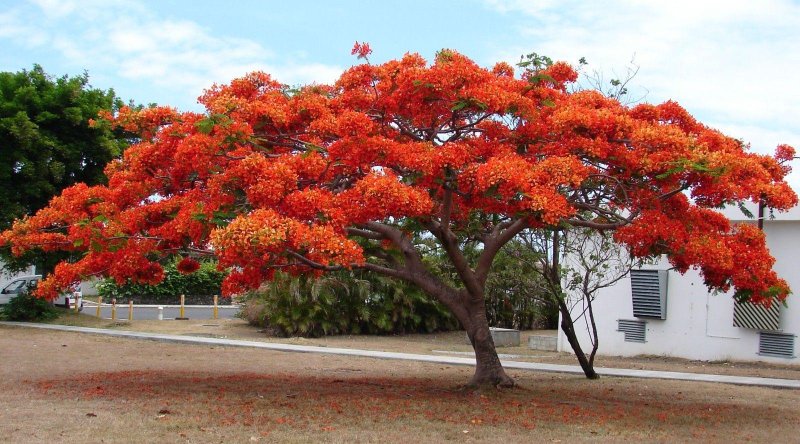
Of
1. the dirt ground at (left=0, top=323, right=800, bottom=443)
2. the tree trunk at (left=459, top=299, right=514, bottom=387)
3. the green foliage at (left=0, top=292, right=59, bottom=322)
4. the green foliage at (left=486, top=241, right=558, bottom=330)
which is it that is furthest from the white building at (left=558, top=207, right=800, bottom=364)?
the green foliage at (left=0, top=292, right=59, bottom=322)

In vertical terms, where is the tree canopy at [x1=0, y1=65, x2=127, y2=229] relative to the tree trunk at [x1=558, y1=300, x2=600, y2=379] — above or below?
above

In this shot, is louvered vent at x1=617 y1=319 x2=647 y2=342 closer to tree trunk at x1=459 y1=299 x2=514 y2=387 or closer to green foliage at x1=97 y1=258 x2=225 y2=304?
tree trunk at x1=459 y1=299 x2=514 y2=387

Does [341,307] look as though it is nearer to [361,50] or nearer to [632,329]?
[632,329]

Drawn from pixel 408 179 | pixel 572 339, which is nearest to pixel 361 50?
pixel 408 179

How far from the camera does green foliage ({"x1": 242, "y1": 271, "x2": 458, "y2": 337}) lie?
25.3 m

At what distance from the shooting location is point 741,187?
10.0 meters

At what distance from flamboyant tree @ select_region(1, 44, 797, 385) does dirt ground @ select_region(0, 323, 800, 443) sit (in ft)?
4.85

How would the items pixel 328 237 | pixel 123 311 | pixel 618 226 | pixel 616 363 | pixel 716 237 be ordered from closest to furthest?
pixel 328 237 → pixel 716 237 → pixel 618 226 → pixel 616 363 → pixel 123 311

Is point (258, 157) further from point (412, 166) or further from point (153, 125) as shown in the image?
point (153, 125)

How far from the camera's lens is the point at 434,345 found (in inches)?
947

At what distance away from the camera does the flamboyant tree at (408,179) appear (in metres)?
9.48

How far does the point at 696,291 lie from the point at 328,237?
12960mm

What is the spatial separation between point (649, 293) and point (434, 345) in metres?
6.55

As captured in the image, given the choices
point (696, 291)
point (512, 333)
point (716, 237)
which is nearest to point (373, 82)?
point (716, 237)
